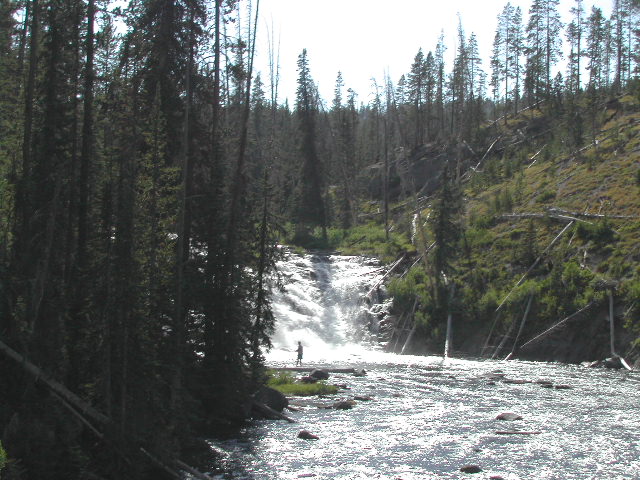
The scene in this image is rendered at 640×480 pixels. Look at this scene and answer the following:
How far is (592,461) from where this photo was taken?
16.4m

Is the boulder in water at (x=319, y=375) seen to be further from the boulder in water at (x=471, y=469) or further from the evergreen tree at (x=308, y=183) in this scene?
the evergreen tree at (x=308, y=183)

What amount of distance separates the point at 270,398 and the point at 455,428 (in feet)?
20.9

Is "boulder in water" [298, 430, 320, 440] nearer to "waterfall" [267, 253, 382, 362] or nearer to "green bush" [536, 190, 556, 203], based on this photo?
"waterfall" [267, 253, 382, 362]

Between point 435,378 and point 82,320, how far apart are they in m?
19.0

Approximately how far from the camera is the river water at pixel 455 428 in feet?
52.4

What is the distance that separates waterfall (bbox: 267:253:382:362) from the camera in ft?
145

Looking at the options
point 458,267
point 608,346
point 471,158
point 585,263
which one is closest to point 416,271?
point 458,267

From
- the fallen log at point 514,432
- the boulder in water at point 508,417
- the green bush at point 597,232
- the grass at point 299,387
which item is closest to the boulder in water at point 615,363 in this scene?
the green bush at point 597,232

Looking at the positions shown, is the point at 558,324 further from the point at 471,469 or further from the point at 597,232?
the point at 471,469

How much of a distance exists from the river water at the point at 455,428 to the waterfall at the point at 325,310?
6.63 metres

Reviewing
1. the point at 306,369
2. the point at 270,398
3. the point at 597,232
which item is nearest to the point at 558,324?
the point at 597,232

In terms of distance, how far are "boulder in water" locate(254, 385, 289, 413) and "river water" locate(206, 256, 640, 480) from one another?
62 centimetres

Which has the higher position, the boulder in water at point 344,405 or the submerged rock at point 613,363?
the submerged rock at point 613,363

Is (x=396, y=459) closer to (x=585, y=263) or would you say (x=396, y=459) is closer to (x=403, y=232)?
(x=585, y=263)
